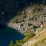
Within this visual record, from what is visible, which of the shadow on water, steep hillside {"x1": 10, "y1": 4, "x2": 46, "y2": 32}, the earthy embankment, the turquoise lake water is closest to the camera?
the turquoise lake water

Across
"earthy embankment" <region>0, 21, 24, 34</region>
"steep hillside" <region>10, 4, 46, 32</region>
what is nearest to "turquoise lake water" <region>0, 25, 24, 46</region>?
"earthy embankment" <region>0, 21, 24, 34</region>

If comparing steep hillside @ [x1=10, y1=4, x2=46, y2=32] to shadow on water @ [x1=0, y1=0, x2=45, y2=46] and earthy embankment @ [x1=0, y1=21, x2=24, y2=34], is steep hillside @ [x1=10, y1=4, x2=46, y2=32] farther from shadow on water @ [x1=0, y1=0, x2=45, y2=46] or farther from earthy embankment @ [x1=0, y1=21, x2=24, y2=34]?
shadow on water @ [x1=0, y1=0, x2=45, y2=46]

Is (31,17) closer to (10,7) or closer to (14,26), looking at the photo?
(14,26)

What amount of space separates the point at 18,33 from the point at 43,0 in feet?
146

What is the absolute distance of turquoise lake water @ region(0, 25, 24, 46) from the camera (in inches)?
4241

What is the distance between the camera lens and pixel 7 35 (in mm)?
116250

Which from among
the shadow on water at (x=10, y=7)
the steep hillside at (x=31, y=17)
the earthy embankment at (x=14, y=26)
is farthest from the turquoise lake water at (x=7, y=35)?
the steep hillside at (x=31, y=17)

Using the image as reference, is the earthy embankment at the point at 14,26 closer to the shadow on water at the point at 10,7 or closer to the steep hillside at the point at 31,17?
the steep hillside at the point at 31,17

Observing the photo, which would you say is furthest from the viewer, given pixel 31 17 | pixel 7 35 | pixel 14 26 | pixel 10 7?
pixel 10 7

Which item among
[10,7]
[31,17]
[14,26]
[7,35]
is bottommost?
[7,35]

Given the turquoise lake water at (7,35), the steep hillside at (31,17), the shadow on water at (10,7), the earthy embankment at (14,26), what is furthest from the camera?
the shadow on water at (10,7)

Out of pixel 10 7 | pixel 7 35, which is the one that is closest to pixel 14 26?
pixel 7 35

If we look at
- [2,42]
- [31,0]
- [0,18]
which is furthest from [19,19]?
[2,42]

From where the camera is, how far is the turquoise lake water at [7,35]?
107725mm
